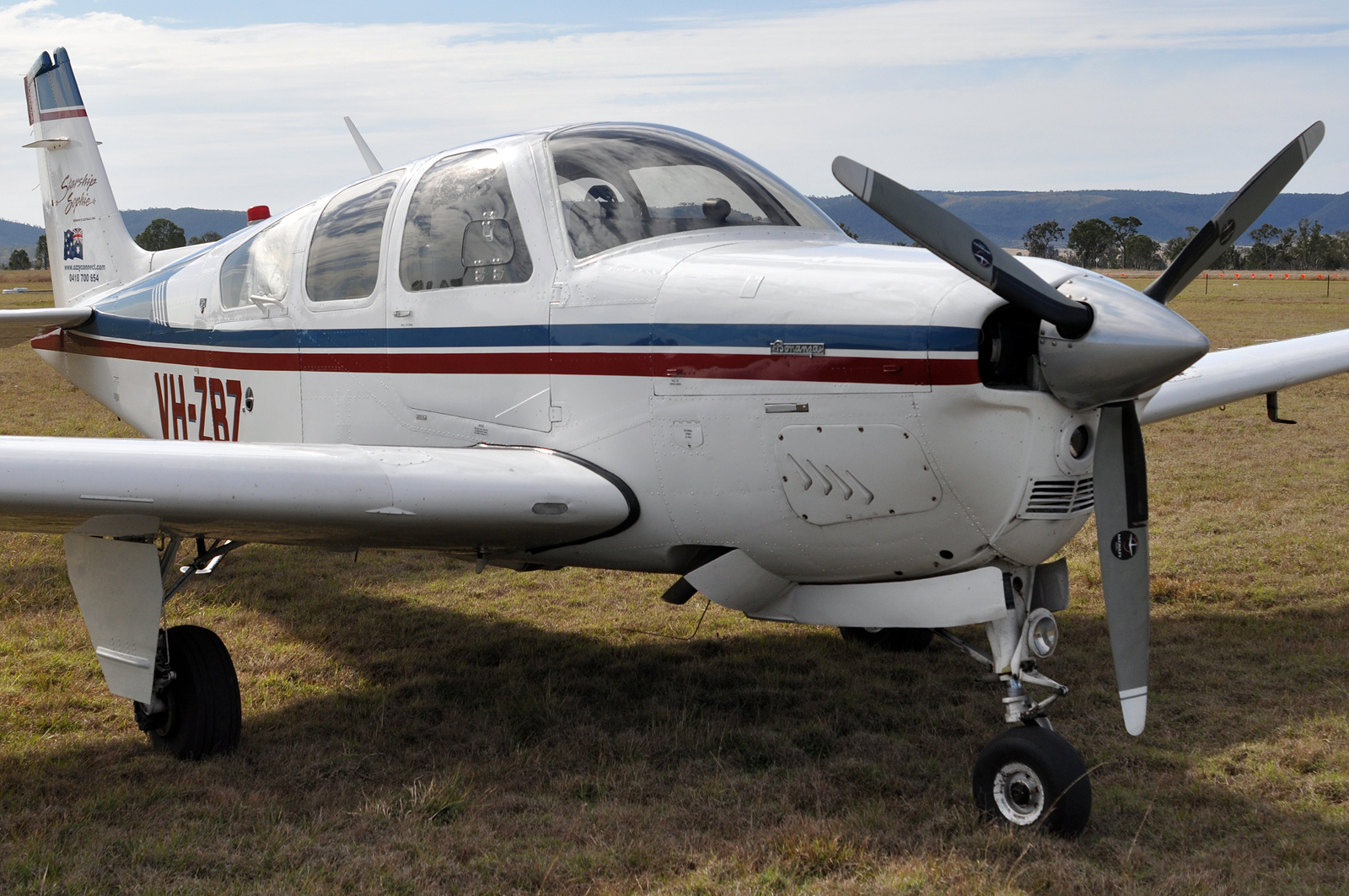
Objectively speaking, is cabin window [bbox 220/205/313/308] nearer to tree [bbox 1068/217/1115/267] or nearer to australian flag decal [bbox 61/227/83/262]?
australian flag decal [bbox 61/227/83/262]

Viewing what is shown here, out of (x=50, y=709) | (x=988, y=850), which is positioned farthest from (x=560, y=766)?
(x=50, y=709)

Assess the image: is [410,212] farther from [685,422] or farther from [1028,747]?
[1028,747]

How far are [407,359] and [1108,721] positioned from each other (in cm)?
357

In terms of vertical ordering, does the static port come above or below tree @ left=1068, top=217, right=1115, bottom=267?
above

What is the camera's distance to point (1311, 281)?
58.2 meters

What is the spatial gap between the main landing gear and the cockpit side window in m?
1.69

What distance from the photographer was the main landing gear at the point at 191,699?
4840mm

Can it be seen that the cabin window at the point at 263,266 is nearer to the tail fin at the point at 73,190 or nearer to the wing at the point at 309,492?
the wing at the point at 309,492

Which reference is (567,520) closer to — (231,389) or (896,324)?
(896,324)

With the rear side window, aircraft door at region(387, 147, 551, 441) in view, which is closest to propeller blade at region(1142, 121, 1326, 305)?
aircraft door at region(387, 147, 551, 441)

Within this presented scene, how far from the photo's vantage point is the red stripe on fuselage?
3660 millimetres

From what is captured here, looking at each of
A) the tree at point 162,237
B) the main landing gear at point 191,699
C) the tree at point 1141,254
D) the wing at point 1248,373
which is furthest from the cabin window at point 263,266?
the tree at point 162,237

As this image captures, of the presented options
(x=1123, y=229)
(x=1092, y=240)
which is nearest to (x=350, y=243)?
(x=1092, y=240)

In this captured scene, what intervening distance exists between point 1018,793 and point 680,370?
1.90m
